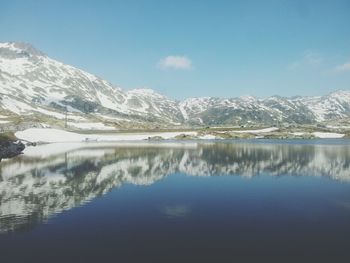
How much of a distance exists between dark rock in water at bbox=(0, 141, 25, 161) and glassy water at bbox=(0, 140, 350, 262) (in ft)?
110

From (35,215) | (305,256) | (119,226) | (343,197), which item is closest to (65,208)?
(35,215)

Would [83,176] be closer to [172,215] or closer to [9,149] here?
[172,215]

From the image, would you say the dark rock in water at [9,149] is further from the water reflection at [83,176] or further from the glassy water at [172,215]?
the glassy water at [172,215]

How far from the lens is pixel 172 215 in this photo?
40656 millimetres

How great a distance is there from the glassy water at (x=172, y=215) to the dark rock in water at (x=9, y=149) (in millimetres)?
33611

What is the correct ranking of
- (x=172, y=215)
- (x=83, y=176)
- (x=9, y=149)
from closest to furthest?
(x=172, y=215) < (x=83, y=176) < (x=9, y=149)

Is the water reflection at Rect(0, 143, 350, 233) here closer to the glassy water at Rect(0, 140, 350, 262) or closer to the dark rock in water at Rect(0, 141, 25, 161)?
the glassy water at Rect(0, 140, 350, 262)

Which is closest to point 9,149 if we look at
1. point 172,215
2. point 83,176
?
point 83,176

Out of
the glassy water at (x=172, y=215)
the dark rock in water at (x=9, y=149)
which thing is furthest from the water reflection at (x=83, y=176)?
the dark rock in water at (x=9, y=149)

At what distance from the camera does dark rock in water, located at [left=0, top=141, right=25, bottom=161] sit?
108 m

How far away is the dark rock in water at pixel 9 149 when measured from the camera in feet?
354

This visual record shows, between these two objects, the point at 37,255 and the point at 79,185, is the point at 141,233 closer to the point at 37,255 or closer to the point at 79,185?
the point at 37,255

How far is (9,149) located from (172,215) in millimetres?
86889

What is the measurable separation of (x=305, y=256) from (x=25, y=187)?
1708 inches
